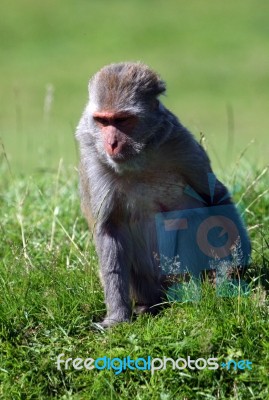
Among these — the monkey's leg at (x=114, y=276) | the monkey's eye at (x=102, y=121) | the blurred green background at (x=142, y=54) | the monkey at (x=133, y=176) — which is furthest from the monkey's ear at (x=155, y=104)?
Result: the blurred green background at (x=142, y=54)

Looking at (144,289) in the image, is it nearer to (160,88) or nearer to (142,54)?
(160,88)

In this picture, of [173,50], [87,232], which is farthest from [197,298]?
[173,50]

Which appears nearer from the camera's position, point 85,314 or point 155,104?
point 85,314

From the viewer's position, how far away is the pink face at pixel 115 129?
19.9 feet

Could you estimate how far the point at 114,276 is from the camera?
625cm

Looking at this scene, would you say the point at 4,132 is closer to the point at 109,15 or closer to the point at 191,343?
the point at 109,15

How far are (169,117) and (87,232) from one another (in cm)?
163

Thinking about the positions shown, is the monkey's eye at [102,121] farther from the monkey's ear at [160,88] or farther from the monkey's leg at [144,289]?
the monkey's leg at [144,289]

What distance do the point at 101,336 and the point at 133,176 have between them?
1138 millimetres

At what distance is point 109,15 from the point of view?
104 feet

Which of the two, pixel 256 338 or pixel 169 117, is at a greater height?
pixel 169 117

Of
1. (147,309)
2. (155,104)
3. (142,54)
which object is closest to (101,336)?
(147,309)

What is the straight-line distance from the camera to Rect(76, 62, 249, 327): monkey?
611cm

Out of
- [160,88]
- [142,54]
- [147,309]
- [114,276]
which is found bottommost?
[147,309]
